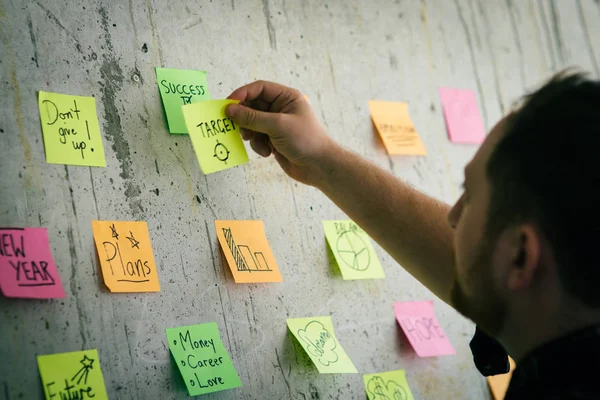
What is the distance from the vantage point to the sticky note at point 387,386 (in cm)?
131

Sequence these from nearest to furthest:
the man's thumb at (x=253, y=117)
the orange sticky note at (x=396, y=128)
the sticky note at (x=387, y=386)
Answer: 1. the man's thumb at (x=253, y=117)
2. the sticky note at (x=387, y=386)
3. the orange sticky note at (x=396, y=128)

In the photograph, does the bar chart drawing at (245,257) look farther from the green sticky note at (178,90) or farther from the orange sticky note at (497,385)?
the orange sticky note at (497,385)

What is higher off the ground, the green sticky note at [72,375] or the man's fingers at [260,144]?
the man's fingers at [260,144]

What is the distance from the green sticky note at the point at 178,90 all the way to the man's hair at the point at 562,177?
1.76 ft

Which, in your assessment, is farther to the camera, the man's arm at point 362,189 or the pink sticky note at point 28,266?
the man's arm at point 362,189

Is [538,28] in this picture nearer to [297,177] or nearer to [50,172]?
[297,177]

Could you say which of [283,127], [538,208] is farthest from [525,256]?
[283,127]

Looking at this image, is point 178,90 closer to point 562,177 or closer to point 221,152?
point 221,152

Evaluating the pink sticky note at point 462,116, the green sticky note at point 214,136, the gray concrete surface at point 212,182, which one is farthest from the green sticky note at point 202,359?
the pink sticky note at point 462,116

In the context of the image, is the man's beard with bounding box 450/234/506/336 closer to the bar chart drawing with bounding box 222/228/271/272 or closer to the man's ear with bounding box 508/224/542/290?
the man's ear with bounding box 508/224/542/290

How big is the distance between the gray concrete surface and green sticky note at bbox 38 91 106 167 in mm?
12

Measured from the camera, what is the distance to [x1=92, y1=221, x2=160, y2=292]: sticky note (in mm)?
1051

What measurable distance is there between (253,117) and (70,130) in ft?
0.94

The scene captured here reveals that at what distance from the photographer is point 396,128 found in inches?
58.6
